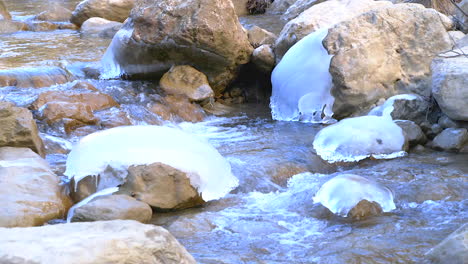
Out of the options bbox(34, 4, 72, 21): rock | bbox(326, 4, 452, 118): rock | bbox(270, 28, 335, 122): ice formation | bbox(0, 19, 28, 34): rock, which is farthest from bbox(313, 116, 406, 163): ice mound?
bbox(34, 4, 72, 21): rock

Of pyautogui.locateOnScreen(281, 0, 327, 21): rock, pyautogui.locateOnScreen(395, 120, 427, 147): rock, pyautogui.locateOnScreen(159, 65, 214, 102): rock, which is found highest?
pyautogui.locateOnScreen(395, 120, 427, 147): rock

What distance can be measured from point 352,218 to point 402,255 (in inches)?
27.3

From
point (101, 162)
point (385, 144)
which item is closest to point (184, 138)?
point (101, 162)

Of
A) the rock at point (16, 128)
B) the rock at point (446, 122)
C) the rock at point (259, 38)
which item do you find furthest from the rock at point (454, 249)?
the rock at point (259, 38)

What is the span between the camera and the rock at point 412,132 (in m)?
6.05

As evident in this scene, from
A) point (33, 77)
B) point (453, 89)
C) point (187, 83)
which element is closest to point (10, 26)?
point (33, 77)

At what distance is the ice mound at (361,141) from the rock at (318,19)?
2241 mm

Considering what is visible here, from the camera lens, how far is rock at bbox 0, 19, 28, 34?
1244 cm

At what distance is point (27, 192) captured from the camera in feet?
14.3

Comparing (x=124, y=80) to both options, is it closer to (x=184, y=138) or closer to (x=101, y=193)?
(x=184, y=138)

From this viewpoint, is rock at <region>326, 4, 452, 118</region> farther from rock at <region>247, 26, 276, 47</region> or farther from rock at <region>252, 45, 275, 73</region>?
rock at <region>247, 26, 276, 47</region>

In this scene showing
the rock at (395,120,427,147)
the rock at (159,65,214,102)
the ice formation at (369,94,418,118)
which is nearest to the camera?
the rock at (395,120,427,147)

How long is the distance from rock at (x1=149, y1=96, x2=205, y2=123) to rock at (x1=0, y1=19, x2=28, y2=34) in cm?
619

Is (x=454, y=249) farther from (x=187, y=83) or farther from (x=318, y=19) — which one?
(x=318, y=19)
